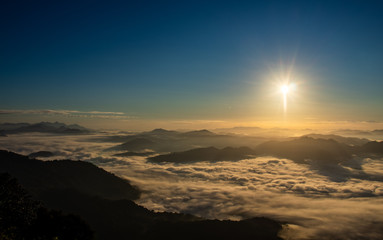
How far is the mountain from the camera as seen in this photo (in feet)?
414

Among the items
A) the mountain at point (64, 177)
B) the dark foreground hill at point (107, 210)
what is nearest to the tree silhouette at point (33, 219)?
the dark foreground hill at point (107, 210)

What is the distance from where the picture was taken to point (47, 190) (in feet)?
390

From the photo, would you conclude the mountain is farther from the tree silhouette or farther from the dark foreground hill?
the tree silhouette

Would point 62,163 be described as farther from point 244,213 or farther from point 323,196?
point 323,196

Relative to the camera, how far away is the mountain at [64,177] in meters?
126

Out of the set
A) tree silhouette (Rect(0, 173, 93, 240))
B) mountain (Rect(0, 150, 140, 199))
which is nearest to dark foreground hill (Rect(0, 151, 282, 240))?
mountain (Rect(0, 150, 140, 199))

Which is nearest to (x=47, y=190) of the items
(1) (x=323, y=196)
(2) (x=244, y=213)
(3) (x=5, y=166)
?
(3) (x=5, y=166)

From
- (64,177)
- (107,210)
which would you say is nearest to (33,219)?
(107,210)

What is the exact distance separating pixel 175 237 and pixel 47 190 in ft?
234

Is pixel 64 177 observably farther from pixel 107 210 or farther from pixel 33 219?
pixel 33 219

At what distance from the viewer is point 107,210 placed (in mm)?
104500

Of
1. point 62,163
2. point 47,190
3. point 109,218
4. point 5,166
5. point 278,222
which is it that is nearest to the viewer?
point 109,218

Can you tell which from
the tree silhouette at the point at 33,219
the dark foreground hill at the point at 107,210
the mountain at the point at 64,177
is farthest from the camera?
the mountain at the point at 64,177

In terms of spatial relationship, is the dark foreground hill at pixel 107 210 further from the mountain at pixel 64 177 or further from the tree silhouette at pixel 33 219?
the tree silhouette at pixel 33 219
